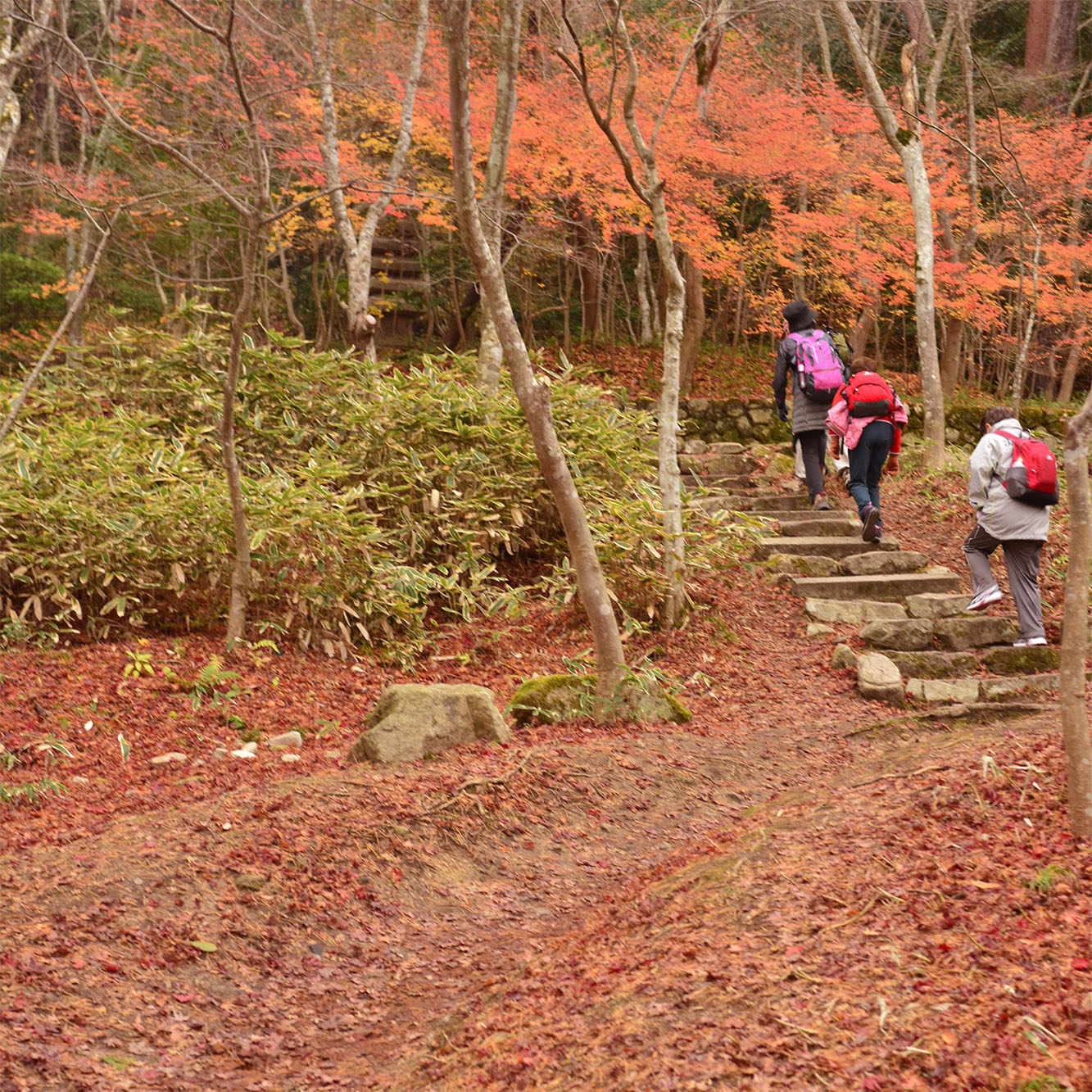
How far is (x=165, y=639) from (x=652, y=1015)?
18.2ft

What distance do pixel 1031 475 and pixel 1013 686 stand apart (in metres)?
1.50

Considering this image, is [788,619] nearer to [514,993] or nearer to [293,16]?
[514,993]

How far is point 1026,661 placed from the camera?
7.05 meters

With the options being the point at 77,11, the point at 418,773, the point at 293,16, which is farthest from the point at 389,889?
the point at 77,11

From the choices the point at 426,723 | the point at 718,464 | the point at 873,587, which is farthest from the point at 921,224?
the point at 426,723

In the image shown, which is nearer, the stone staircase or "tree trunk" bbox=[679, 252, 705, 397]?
the stone staircase

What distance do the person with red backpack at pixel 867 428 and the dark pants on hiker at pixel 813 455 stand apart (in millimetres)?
459

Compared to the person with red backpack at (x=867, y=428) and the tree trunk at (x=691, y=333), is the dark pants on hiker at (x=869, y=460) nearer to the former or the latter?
the person with red backpack at (x=867, y=428)

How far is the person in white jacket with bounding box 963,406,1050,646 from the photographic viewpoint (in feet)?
23.2

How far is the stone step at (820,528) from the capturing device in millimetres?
9773

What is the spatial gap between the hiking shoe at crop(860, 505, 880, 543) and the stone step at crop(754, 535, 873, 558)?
0.08 meters

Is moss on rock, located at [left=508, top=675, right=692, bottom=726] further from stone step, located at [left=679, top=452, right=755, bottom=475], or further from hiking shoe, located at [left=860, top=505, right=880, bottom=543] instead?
stone step, located at [left=679, top=452, right=755, bottom=475]

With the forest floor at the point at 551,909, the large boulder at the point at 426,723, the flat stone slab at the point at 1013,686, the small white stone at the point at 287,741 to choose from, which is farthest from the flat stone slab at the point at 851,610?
the small white stone at the point at 287,741

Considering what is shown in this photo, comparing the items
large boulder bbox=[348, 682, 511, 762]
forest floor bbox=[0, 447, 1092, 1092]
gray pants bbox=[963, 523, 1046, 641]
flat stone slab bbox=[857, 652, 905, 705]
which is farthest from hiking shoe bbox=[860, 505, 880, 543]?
large boulder bbox=[348, 682, 511, 762]
